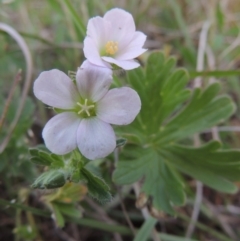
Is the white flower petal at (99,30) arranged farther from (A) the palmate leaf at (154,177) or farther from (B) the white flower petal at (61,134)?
(A) the palmate leaf at (154,177)

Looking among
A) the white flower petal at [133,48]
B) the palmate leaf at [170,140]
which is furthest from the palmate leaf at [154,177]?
the white flower petal at [133,48]

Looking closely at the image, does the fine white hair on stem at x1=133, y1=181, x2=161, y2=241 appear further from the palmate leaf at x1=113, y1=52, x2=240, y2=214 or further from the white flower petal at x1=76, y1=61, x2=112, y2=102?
the white flower petal at x1=76, y1=61, x2=112, y2=102

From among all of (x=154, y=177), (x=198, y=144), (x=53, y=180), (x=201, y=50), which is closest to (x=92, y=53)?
(x=53, y=180)

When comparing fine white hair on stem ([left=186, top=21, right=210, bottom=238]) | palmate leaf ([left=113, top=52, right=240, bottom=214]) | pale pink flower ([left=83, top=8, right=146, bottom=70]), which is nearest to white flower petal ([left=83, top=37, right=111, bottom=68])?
pale pink flower ([left=83, top=8, right=146, bottom=70])

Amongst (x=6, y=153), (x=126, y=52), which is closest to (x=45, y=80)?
(x=126, y=52)

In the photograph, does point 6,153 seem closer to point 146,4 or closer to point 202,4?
point 146,4

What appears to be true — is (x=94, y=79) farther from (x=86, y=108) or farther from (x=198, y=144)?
(x=198, y=144)
